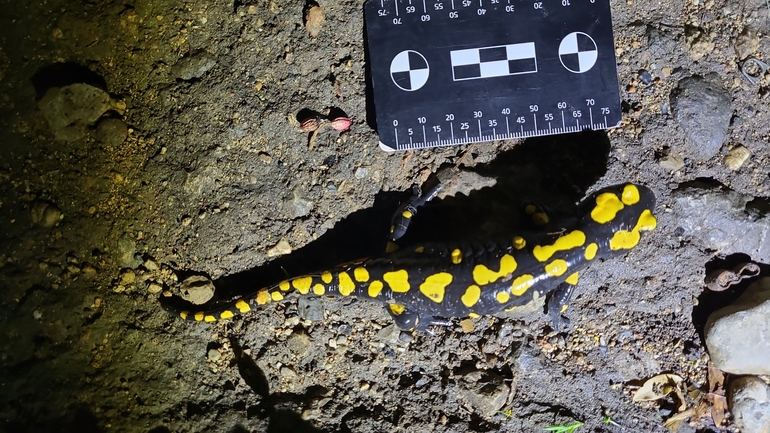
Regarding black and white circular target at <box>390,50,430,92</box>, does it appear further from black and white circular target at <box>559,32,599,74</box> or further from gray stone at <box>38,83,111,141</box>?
gray stone at <box>38,83,111,141</box>

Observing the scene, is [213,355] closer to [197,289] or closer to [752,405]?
[197,289]

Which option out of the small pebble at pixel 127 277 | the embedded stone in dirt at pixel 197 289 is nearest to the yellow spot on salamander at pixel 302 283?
the embedded stone in dirt at pixel 197 289

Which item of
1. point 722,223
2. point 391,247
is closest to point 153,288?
point 391,247

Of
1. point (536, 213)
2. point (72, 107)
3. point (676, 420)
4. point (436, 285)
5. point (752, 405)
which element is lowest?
point (676, 420)

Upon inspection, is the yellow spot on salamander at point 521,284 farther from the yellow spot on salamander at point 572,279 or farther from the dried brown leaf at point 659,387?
the dried brown leaf at point 659,387

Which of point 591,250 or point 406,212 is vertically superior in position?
point 406,212

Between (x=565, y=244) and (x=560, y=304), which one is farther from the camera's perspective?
(x=560, y=304)

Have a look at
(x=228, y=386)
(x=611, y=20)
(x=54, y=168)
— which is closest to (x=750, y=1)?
(x=611, y=20)
